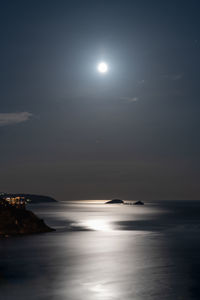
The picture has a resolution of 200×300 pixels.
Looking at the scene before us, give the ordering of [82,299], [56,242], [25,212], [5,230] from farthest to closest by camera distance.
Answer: [25,212]
[5,230]
[56,242]
[82,299]

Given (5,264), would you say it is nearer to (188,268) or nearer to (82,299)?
(82,299)

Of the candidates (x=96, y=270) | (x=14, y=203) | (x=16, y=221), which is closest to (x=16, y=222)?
(x=16, y=221)

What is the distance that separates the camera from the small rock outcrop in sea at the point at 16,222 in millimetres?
75125

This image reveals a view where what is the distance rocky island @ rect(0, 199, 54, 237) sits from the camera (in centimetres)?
7519

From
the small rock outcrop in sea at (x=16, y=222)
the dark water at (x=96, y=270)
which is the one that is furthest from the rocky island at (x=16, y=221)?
the dark water at (x=96, y=270)

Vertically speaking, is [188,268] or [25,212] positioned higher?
[25,212]

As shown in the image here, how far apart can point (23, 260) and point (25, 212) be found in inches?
1148

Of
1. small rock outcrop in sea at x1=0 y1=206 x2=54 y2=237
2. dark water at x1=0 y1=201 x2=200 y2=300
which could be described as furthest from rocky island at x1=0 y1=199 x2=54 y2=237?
dark water at x1=0 y1=201 x2=200 y2=300

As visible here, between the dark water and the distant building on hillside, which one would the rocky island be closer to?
the distant building on hillside

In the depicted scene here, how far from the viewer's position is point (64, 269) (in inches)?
1813

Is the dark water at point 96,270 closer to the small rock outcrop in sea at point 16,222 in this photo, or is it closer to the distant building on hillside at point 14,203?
the small rock outcrop in sea at point 16,222

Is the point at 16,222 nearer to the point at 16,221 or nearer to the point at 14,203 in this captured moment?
the point at 16,221

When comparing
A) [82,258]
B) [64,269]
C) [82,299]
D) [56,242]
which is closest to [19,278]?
[64,269]

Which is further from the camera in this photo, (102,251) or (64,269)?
(102,251)
